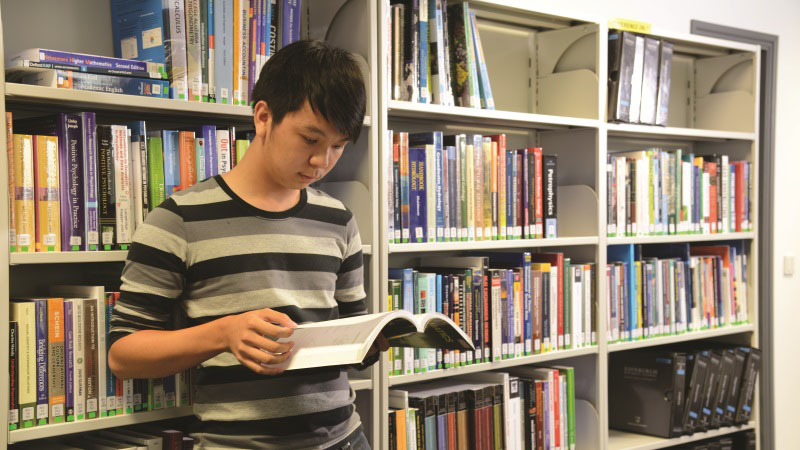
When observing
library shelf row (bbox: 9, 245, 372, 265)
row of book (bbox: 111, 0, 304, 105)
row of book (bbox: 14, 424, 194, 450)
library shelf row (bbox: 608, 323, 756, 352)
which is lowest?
row of book (bbox: 14, 424, 194, 450)

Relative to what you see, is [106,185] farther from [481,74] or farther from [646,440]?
[646,440]

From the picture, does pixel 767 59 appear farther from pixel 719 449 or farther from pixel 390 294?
pixel 390 294

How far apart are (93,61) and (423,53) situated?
95 centimetres

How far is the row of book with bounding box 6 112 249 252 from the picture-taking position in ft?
5.38

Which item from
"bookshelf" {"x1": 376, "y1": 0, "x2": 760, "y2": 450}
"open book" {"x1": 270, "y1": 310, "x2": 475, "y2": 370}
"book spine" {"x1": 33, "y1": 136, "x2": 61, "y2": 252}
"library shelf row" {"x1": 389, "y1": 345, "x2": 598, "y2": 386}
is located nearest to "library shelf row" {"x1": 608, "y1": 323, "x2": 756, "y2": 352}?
"bookshelf" {"x1": 376, "y1": 0, "x2": 760, "y2": 450}

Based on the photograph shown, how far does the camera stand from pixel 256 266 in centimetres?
155

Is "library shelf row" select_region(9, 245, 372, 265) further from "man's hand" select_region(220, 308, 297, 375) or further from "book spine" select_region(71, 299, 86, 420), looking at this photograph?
"man's hand" select_region(220, 308, 297, 375)

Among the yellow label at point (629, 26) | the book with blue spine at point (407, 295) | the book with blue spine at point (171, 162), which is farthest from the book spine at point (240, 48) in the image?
the yellow label at point (629, 26)

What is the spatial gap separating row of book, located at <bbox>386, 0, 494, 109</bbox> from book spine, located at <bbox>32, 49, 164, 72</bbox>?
2.22ft

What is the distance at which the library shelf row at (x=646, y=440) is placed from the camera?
9.61ft

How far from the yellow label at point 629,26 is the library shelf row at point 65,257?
6.00 feet

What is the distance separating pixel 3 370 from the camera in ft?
5.22

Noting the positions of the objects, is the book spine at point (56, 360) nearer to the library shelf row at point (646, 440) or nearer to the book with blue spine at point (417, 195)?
the book with blue spine at point (417, 195)

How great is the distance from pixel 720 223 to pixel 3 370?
2623 mm
